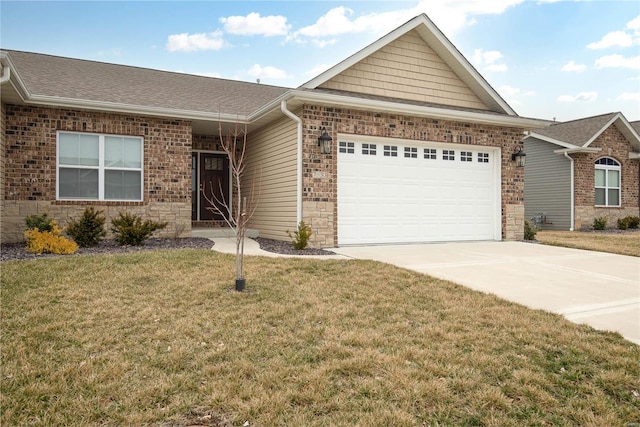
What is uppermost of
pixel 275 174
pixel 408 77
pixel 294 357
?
pixel 408 77

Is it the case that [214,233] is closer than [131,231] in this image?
No

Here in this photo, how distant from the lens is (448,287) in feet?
19.6

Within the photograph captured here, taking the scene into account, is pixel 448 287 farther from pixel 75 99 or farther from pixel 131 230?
pixel 75 99

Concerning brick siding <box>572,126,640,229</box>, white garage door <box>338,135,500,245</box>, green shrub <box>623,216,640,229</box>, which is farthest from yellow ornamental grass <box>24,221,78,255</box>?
green shrub <box>623,216,640,229</box>

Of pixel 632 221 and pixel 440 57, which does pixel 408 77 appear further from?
pixel 632 221

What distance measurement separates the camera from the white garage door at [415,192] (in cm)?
1029

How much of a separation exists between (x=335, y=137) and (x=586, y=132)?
13.7 meters

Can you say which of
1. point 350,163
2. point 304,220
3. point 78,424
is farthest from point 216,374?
point 350,163

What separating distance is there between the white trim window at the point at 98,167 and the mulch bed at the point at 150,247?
52.4 inches

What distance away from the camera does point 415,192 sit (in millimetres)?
10984

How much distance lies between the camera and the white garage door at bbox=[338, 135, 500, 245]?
1029 centimetres

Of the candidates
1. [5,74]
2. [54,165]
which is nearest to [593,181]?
[54,165]

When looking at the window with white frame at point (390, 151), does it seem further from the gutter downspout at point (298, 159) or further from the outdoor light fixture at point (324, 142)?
the gutter downspout at point (298, 159)

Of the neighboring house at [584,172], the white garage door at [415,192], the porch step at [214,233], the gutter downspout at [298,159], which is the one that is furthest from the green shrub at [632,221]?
the porch step at [214,233]
